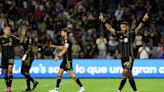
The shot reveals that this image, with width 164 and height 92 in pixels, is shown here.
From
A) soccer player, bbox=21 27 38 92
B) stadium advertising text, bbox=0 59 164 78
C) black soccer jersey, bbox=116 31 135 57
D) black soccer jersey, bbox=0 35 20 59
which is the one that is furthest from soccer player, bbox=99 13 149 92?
stadium advertising text, bbox=0 59 164 78

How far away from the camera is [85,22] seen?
28859mm

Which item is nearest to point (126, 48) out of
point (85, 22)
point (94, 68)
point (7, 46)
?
point (7, 46)

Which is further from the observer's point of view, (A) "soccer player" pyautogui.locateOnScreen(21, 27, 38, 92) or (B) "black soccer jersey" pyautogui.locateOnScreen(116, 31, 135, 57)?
(A) "soccer player" pyautogui.locateOnScreen(21, 27, 38, 92)

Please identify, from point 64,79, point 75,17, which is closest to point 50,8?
point 75,17

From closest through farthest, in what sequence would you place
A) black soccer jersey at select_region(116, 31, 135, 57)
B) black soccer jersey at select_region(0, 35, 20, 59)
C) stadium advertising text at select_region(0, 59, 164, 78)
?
black soccer jersey at select_region(116, 31, 135, 57) < black soccer jersey at select_region(0, 35, 20, 59) < stadium advertising text at select_region(0, 59, 164, 78)

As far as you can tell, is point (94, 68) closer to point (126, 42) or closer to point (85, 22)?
point (85, 22)

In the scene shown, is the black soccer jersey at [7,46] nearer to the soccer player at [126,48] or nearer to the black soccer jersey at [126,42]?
the soccer player at [126,48]

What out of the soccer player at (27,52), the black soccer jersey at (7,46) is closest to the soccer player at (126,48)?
the soccer player at (27,52)

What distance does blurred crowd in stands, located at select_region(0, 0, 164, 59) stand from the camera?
2652 cm

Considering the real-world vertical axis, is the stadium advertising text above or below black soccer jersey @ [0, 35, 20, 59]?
below

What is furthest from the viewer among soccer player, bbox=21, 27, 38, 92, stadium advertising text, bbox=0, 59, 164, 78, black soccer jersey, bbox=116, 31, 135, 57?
stadium advertising text, bbox=0, 59, 164, 78

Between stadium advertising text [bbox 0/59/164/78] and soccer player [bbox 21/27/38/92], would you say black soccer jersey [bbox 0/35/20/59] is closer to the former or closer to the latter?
soccer player [bbox 21/27/38/92]

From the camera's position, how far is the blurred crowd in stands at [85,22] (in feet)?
87.0

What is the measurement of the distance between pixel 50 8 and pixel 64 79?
760 cm
